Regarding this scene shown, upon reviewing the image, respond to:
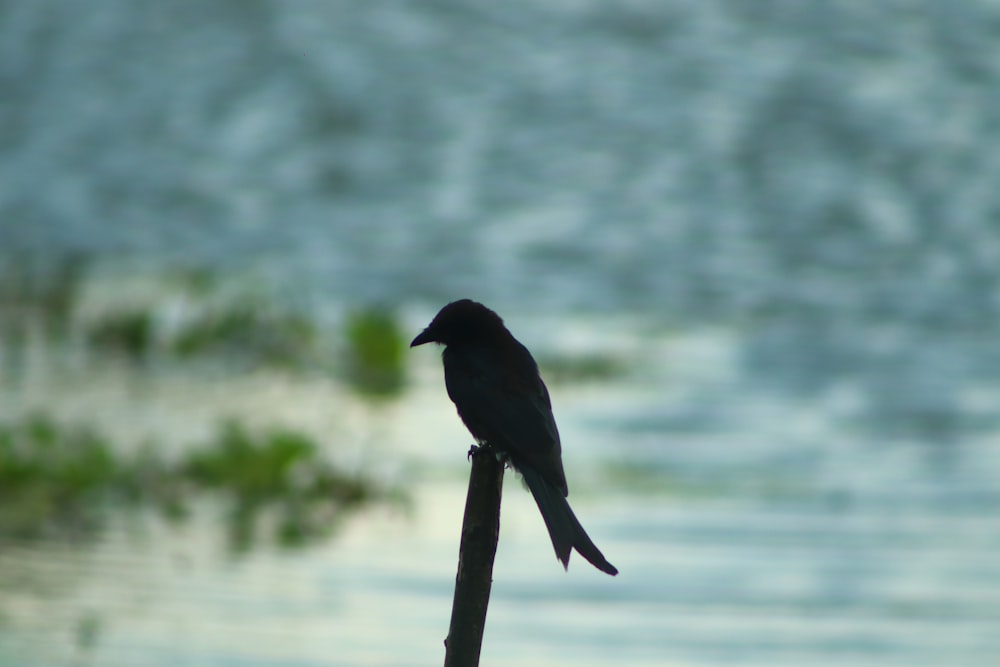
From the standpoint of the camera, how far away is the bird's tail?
360 cm

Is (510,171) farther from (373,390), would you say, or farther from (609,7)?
(373,390)

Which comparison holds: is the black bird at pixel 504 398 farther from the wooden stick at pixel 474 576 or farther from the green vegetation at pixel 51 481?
the green vegetation at pixel 51 481

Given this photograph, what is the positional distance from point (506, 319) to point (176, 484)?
665 centimetres

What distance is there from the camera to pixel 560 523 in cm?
375

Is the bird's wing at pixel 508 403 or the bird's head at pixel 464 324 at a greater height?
the bird's head at pixel 464 324

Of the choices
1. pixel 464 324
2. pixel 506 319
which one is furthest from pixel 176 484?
pixel 506 319

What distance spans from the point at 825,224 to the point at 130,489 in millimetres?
12353

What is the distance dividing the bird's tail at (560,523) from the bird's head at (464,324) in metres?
0.40

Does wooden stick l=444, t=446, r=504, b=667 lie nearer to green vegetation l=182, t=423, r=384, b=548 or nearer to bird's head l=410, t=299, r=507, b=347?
bird's head l=410, t=299, r=507, b=347

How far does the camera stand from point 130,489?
9203 millimetres

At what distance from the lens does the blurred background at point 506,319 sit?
25.8ft

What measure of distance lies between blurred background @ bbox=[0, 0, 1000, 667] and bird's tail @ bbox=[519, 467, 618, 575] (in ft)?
10.3

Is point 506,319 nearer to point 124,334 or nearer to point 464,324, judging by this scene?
point 124,334

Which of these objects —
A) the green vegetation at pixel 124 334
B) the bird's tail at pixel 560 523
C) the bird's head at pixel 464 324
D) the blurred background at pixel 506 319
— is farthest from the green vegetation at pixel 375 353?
the bird's tail at pixel 560 523
